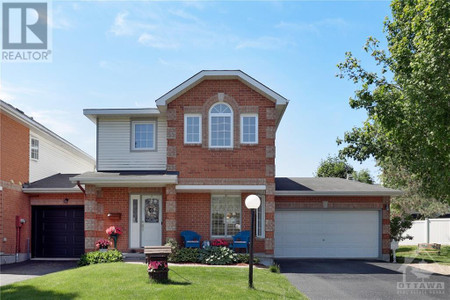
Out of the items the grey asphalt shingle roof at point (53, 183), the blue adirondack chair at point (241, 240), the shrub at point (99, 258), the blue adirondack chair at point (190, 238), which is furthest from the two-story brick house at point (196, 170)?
the grey asphalt shingle roof at point (53, 183)

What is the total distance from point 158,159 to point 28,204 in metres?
6.16

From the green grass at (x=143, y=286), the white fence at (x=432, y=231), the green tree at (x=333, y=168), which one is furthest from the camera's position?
the green tree at (x=333, y=168)

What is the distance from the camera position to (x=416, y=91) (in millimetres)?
11898

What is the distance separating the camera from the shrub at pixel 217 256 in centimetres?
1430

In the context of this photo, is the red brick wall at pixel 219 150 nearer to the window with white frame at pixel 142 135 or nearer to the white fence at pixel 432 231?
the window with white frame at pixel 142 135

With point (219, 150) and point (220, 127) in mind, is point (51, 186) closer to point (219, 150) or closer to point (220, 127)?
point (219, 150)

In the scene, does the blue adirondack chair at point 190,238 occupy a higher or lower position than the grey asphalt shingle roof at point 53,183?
lower

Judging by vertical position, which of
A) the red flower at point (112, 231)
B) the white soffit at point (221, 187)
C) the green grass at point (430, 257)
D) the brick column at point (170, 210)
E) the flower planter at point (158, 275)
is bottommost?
the green grass at point (430, 257)

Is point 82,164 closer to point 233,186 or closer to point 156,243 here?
point 156,243

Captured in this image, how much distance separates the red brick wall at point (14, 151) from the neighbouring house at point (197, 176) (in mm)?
1028

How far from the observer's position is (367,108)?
50.1ft

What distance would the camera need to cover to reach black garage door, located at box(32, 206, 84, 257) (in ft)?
57.9

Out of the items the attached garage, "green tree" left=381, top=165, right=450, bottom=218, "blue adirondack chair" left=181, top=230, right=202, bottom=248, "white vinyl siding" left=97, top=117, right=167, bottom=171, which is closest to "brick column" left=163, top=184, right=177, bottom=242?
"blue adirondack chair" left=181, top=230, right=202, bottom=248

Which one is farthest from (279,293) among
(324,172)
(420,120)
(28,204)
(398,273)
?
(324,172)
